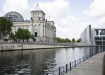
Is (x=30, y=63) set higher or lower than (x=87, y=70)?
lower

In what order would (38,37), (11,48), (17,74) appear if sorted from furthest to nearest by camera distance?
(38,37)
(11,48)
(17,74)

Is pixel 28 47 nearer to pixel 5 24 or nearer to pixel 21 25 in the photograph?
pixel 5 24

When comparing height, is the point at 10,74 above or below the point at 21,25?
below

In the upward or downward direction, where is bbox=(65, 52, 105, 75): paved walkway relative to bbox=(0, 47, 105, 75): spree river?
upward

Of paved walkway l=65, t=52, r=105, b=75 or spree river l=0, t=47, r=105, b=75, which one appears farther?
spree river l=0, t=47, r=105, b=75

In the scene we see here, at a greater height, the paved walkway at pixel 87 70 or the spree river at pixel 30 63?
the paved walkway at pixel 87 70

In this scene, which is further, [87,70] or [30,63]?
[30,63]

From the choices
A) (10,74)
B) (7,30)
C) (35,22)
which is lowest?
(10,74)

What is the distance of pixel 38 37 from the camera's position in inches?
7795

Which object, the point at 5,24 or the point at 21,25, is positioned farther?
the point at 21,25

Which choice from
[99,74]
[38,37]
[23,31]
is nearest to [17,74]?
[99,74]

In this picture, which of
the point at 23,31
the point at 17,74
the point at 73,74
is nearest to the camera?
the point at 73,74

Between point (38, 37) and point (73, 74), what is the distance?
177 m

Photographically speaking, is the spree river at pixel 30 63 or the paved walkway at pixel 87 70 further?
the spree river at pixel 30 63
